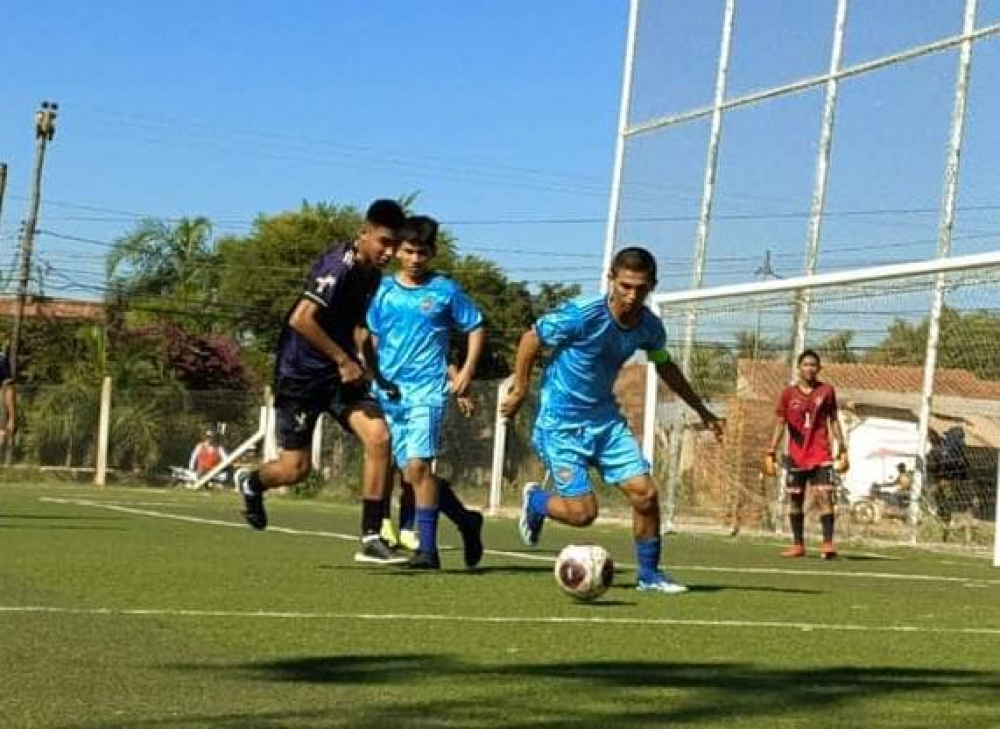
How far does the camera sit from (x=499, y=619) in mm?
7203

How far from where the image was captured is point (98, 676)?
5.17 meters

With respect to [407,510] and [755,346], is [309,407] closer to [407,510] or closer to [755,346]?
[407,510]

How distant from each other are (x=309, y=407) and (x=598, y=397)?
4.92ft

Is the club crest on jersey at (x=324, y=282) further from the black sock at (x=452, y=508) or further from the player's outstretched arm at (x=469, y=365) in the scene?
the black sock at (x=452, y=508)

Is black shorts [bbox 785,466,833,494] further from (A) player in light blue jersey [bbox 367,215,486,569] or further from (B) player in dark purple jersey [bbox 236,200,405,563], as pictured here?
(B) player in dark purple jersey [bbox 236,200,405,563]

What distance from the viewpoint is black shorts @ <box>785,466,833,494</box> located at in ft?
50.2

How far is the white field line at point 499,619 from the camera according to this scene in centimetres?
693

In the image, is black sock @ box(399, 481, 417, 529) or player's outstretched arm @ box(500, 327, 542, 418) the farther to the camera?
black sock @ box(399, 481, 417, 529)

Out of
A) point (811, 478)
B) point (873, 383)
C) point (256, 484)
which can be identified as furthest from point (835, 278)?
point (256, 484)

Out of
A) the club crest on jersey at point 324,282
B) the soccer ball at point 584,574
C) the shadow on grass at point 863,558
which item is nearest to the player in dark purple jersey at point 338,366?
the club crest on jersey at point 324,282

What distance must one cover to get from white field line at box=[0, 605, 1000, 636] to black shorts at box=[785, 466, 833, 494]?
7614 mm

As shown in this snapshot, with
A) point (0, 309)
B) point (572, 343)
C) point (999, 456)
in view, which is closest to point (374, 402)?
point (572, 343)

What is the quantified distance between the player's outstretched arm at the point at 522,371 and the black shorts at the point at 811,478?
21.4 ft

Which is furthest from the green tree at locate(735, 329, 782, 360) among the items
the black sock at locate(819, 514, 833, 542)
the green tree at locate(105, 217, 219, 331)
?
the green tree at locate(105, 217, 219, 331)
